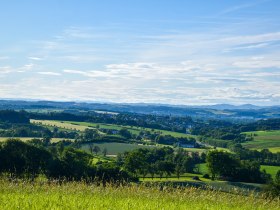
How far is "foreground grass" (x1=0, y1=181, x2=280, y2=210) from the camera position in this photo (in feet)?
33.7

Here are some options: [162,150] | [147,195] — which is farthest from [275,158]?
[147,195]

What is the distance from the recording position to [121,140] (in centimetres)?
15425

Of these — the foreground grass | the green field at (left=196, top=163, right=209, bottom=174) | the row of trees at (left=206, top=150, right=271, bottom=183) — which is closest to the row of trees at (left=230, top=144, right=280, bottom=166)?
the green field at (left=196, top=163, right=209, bottom=174)

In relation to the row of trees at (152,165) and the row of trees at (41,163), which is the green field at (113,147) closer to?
the row of trees at (152,165)

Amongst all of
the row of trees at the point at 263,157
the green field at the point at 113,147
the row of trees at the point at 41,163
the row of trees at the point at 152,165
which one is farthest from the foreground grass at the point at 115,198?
the row of trees at the point at 263,157

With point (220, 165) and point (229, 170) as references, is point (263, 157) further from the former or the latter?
point (220, 165)

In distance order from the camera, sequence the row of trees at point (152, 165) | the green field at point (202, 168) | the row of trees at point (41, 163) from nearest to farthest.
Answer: the row of trees at point (41, 163)
the row of trees at point (152, 165)
the green field at point (202, 168)

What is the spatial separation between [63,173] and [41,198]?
150 feet

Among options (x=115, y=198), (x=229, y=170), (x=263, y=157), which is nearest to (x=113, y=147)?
(x=263, y=157)

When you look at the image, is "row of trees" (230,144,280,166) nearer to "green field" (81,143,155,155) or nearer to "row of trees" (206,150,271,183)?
"row of trees" (206,150,271,183)

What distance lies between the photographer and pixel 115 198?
12148 mm

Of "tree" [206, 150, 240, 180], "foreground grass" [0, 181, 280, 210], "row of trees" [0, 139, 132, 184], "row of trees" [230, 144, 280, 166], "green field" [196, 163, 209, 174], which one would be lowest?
"green field" [196, 163, 209, 174]

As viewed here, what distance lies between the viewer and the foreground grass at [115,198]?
33.7ft

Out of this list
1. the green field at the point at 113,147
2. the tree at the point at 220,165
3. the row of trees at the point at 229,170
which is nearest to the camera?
the tree at the point at 220,165
